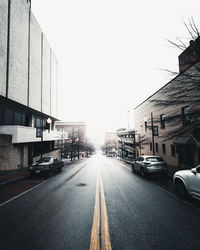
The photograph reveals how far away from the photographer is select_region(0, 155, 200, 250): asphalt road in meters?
2.99

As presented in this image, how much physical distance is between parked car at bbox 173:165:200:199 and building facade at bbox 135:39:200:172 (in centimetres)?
172

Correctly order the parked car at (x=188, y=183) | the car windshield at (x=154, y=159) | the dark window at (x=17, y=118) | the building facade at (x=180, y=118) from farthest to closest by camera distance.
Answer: the dark window at (x=17, y=118) < the car windshield at (x=154, y=159) < the building facade at (x=180, y=118) < the parked car at (x=188, y=183)

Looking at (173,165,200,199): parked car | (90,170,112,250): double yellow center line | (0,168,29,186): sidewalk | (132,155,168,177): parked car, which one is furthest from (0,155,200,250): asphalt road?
(0,168,29,186): sidewalk

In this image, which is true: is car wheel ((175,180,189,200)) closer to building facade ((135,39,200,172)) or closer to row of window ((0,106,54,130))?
building facade ((135,39,200,172))

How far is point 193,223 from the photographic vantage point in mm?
3805

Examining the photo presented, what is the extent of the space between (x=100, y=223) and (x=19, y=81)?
17.6 m

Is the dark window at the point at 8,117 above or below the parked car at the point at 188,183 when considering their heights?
above

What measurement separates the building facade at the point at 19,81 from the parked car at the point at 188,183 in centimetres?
1501

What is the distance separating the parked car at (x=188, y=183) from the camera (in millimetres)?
4793

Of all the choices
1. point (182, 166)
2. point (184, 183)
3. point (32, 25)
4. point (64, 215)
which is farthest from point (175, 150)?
point (32, 25)

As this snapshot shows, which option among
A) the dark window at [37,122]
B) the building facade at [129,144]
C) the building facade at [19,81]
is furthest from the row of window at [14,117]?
the building facade at [129,144]

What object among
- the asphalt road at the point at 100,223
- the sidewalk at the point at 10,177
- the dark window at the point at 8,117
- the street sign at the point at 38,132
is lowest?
the sidewalk at the point at 10,177

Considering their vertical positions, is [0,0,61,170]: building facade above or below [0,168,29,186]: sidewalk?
above

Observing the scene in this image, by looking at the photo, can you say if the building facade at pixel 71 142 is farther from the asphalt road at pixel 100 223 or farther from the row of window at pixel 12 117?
the asphalt road at pixel 100 223
